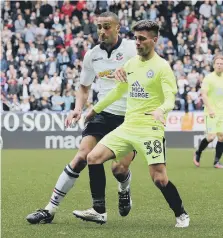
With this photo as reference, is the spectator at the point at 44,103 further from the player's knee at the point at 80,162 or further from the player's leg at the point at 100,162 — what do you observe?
the player's leg at the point at 100,162

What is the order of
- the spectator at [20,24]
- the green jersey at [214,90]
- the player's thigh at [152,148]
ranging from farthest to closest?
the spectator at [20,24] → the green jersey at [214,90] → the player's thigh at [152,148]

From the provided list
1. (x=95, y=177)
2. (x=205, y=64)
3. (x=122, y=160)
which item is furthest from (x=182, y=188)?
(x=205, y=64)

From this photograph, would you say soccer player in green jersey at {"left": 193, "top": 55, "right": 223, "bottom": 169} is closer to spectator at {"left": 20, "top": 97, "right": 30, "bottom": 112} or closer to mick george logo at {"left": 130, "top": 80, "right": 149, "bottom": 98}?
mick george logo at {"left": 130, "top": 80, "right": 149, "bottom": 98}

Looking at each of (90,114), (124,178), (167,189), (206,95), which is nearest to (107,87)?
(90,114)

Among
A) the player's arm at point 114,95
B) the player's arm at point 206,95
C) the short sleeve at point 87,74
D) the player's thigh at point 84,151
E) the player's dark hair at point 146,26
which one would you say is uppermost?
the player's dark hair at point 146,26

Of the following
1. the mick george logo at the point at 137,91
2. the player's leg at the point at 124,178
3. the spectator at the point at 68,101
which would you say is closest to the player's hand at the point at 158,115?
the mick george logo at the point at 137,91

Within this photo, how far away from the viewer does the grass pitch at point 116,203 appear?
7968 millimetres

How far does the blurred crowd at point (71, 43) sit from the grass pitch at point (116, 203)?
9.20 metres

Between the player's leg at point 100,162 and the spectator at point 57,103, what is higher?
the player's leg at point 100,162

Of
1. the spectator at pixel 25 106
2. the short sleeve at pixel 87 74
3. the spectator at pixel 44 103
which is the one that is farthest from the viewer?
the spectator at pixel 44 103

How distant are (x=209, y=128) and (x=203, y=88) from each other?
960 mm

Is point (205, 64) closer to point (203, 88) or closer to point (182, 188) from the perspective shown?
point (203, 88)

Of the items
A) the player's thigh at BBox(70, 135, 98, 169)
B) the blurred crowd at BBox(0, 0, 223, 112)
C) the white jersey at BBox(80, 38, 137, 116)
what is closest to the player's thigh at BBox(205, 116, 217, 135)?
the white jersey at BBox(80, 38, 137, 116)

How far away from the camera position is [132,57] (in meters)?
9.16
